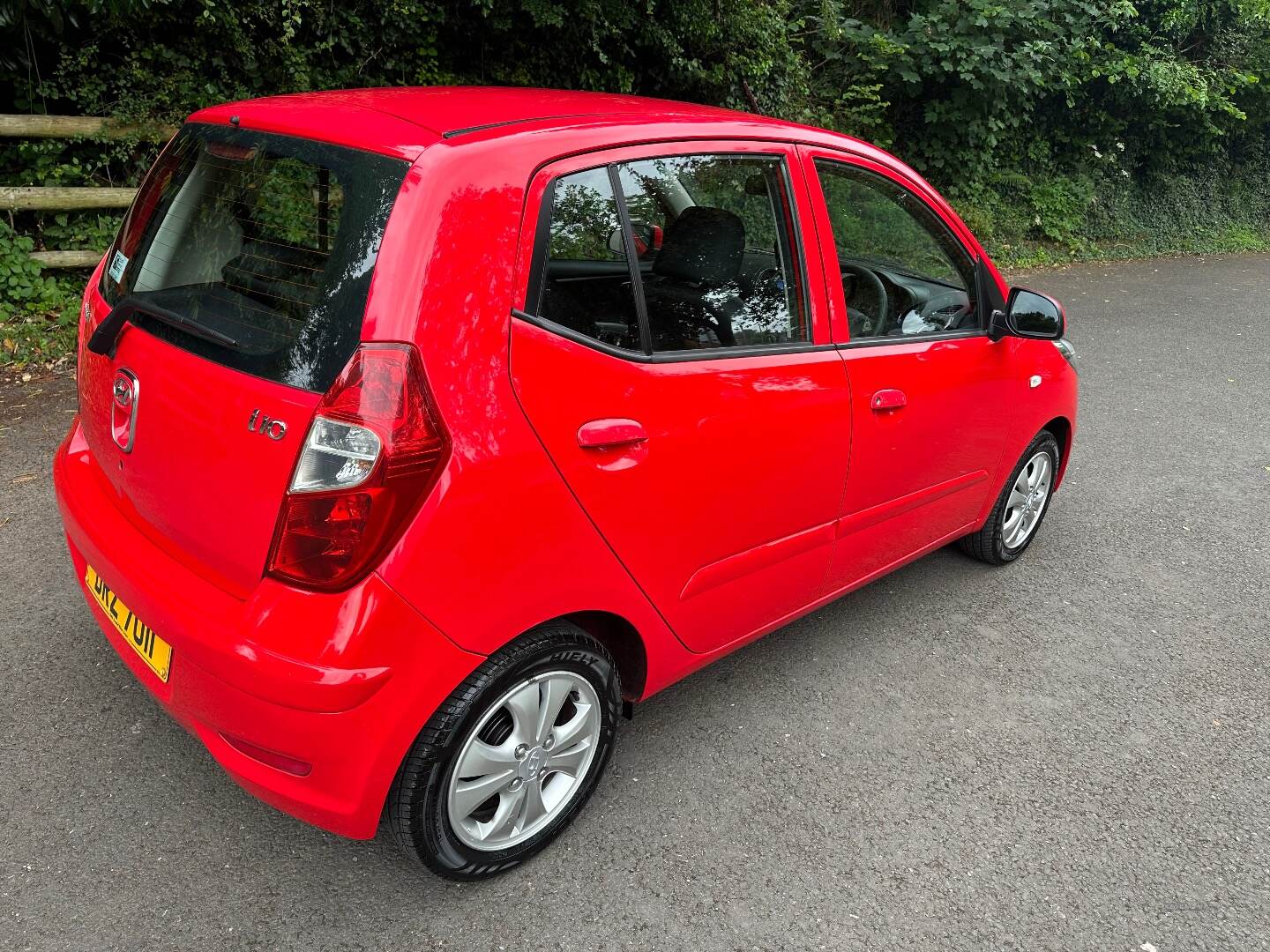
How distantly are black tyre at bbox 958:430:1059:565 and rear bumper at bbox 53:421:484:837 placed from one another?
106 inches

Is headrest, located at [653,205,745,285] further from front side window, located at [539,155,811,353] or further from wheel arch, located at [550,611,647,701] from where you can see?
wheel arch, located at [550,611,647,701]

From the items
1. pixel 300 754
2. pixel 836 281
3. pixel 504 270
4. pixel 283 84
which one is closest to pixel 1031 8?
pixel 283 84

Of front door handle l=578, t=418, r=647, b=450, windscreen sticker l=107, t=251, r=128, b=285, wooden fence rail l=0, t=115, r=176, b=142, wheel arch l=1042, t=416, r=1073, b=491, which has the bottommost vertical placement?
wheel arch l=1042, t=416, r=1073, b=491

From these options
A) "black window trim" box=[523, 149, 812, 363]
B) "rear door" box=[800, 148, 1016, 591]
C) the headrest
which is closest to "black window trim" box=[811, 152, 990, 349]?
"rear door" box=[800, 148, 1016, 591]

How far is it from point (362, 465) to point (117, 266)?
4.02 ft

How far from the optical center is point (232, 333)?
2.20 metres

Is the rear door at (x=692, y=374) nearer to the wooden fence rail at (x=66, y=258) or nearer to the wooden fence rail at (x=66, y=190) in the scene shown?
the wooden fence rail at (x=66, y=190)

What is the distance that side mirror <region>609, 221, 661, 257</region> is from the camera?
2396mm

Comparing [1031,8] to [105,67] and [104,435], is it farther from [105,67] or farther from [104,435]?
[104,435]

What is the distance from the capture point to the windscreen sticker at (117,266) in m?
2.64

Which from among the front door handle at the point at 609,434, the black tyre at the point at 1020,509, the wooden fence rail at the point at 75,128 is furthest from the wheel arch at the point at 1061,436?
the wooden fence rail at the point at 75,128

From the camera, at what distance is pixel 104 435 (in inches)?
99.1

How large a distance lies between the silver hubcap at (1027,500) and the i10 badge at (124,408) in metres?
Answer: 3.22

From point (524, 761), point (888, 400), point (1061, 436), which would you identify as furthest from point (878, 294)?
point (524, 761)
